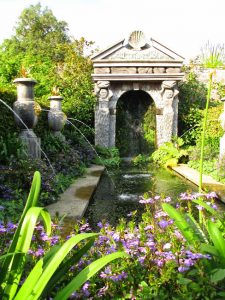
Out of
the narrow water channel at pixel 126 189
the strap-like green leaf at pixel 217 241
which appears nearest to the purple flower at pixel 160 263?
the strap-like green leaf at pixel 217 241

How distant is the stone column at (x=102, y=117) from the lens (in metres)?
12.5

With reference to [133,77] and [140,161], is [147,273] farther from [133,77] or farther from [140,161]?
[133,77]

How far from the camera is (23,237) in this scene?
5.24 feet

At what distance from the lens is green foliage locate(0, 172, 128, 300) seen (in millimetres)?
1456

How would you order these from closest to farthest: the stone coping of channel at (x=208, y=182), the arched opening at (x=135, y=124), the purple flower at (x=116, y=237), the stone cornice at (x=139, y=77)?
the purple flower at (x=116, y=237)
the stone coping of channel at (x=208, y=182)
the stone cornice at (x=139, y=77)
the arched opening at (x=135, y=124)

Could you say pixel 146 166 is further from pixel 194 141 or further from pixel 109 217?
pixel 109 217

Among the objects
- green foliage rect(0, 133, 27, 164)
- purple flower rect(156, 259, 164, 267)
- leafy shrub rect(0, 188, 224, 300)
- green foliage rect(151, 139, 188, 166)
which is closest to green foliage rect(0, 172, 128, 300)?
leafy shrub rect(0, 188, 224, 300)

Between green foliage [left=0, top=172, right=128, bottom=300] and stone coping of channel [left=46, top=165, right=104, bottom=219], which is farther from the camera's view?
stone coping of channel [left=46, top=165, right=104, bottom=219]

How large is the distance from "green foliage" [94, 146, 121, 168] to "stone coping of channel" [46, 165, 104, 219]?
2.73 meters

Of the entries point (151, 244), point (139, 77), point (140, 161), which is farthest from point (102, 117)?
point (151, 244)

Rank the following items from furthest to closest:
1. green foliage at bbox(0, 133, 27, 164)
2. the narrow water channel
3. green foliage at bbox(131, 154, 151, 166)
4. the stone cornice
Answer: the stone cornice, green foliage at bbox(131, 154, 151, 166), green foliage at bbox(0, 133, 27, 164), the narrow water channel

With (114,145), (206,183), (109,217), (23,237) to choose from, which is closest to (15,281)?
(23,237)

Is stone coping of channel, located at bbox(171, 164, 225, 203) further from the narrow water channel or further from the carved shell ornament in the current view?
the carved shell ornament

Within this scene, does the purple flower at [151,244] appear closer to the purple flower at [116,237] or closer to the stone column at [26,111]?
the purple flower at [116,237]
